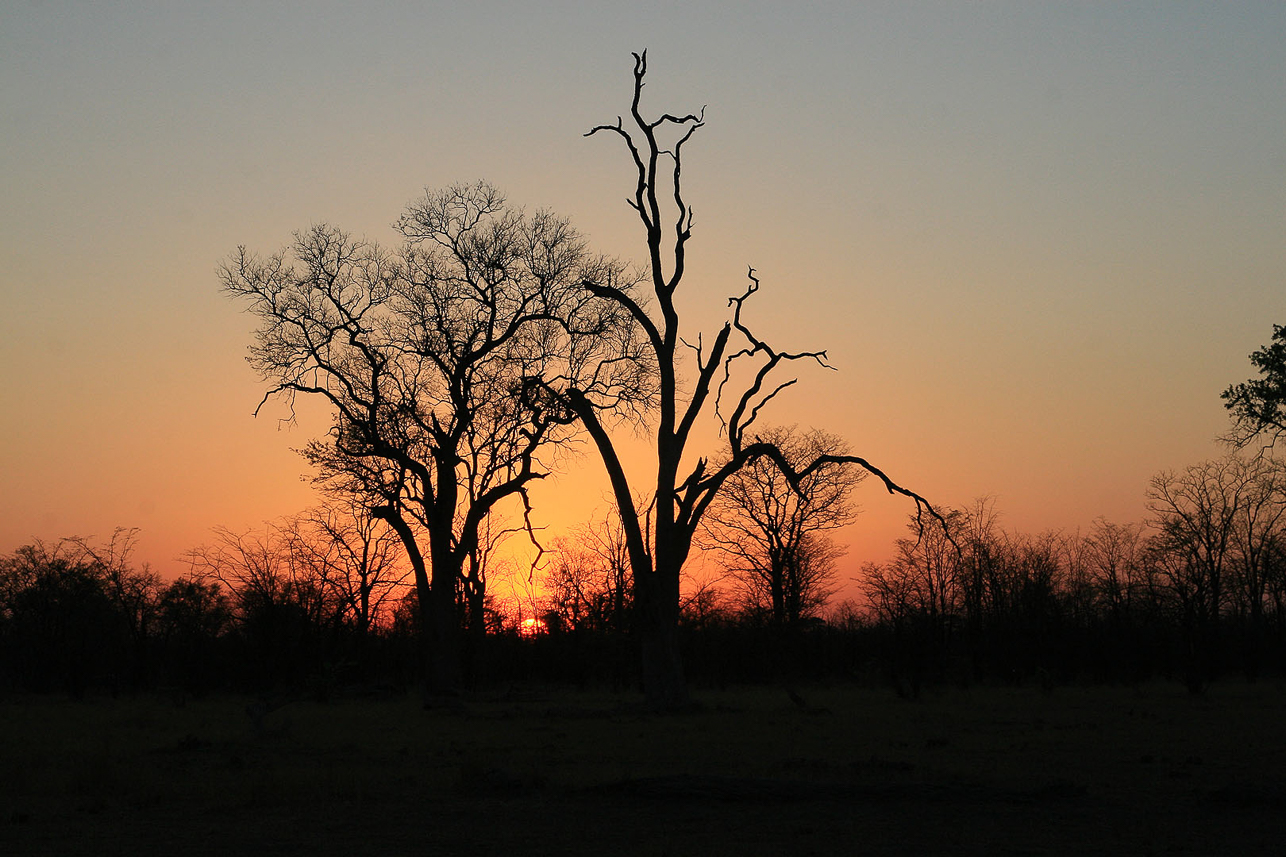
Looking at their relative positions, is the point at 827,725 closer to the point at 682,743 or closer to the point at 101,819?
the point at 682,743

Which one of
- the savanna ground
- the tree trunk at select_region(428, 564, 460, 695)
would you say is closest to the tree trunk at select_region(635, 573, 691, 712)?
the savanna ground

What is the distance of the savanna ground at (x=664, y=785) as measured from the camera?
332 inches

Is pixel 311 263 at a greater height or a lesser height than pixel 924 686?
greater

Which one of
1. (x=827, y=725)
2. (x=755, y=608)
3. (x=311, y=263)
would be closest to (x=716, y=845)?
(x=827, y=725)

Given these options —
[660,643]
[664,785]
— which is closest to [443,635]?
[660,643]

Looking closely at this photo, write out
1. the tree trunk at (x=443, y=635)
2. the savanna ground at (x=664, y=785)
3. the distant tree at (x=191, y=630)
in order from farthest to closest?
the distant tree at (x=191, y=630) → the tree trunk at (x=443, y=635) → the savanna ground at (x=664, y=785)

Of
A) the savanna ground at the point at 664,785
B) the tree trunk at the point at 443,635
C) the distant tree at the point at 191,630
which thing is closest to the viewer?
the savanna ground at the point at 664,785

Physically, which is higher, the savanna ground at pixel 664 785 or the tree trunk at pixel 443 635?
the tree trunk at pixel 443 635

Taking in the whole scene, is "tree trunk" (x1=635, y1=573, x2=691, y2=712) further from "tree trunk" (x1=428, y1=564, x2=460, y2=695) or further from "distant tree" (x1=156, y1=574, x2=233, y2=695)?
"distant tree" (x1=156, y1=574, x2=233, y2=695)

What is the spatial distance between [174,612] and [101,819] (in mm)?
28717

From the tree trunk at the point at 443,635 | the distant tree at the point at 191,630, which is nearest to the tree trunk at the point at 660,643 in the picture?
the tree trunk at the point at 443,635

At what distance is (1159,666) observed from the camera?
3431 cm

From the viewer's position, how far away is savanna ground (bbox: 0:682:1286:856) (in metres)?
8.45

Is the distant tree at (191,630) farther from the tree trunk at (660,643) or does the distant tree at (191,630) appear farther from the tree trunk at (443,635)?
the tree trunk at (660,643)
